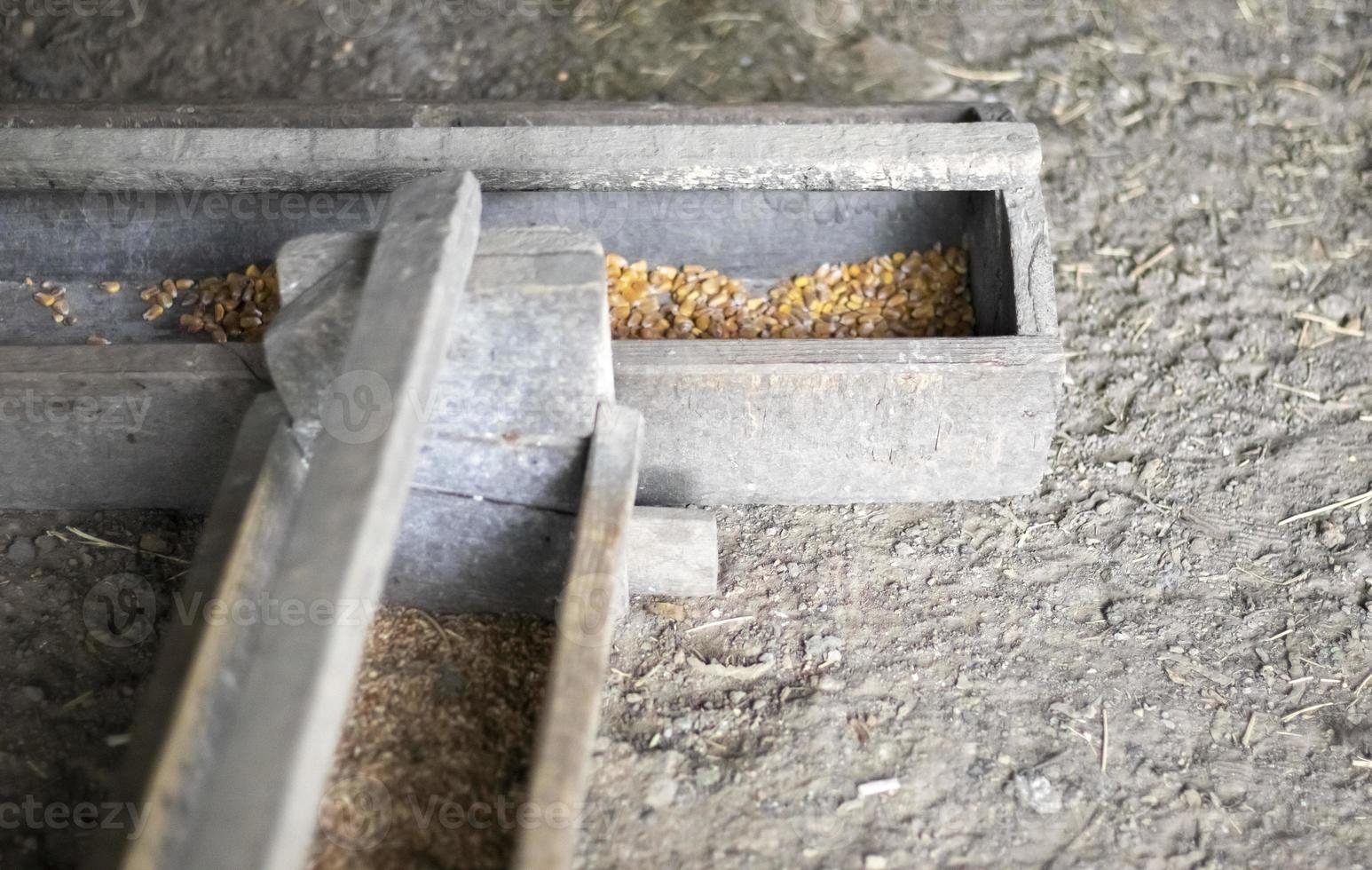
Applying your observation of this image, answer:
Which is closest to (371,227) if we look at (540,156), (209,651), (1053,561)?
(540,156)

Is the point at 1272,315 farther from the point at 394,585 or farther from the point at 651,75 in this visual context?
the point at 394,585

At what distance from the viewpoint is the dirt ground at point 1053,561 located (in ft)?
8.55

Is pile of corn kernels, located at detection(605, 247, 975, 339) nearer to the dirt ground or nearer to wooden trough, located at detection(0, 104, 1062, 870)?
wooden trough, located at detection(0, 104, 1062, 870)

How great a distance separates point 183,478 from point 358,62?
7.76 feet

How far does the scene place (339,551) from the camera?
197 centimetres

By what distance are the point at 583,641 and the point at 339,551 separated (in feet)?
1.72

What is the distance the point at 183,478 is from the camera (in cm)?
302

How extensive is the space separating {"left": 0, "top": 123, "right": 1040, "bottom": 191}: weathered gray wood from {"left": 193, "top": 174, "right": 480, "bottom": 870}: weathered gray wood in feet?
1.93

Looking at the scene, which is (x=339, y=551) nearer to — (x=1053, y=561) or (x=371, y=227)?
(x=371, y=227)

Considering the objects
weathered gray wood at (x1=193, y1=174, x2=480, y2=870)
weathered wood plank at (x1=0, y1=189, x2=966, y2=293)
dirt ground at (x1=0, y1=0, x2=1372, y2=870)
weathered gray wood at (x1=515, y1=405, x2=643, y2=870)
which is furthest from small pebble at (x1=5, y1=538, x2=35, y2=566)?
weathered gray wood at (x1=515, y1=405, x2=643, y2=870)

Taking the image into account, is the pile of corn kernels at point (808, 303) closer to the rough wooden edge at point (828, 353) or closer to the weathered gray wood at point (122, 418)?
the rough wooden edge at point (828, 353)

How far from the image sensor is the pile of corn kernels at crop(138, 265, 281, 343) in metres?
3.46

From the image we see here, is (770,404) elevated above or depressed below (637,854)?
above

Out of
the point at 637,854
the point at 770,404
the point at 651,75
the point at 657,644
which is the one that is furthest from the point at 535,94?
the point at 637,854
